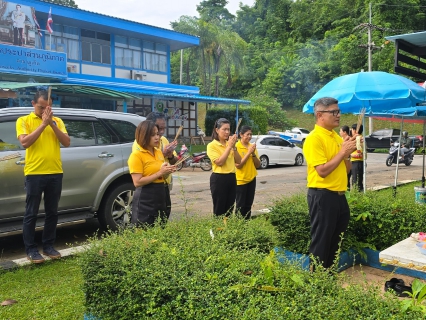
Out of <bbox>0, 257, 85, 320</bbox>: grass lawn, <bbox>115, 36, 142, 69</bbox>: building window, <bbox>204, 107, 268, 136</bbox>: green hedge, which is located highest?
<bbox>115, 36, 142, 69</bbox>: building window

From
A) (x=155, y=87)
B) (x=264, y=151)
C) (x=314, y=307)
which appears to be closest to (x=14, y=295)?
(x=314, y=307)

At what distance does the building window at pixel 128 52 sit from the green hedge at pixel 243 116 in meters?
7.48

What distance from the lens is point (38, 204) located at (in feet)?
14.7

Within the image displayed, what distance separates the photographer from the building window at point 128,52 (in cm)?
2230

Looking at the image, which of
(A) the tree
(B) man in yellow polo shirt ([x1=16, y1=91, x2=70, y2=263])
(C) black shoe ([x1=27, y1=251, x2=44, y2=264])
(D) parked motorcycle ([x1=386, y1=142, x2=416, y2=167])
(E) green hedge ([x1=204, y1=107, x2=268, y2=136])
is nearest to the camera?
(B) man in yellow polo shirt ([x1=16, y1=91, x2=70, y2=263])

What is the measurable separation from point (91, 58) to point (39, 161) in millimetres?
18137

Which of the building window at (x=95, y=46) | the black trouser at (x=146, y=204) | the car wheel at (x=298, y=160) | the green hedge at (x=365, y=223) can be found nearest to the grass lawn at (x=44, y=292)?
the black trouser at (x=146, y=204)

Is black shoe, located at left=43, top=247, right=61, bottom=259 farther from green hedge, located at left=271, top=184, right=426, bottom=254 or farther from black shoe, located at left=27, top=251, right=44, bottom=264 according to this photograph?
green hedge, located at left=271, top=184, right=426, bottom=254

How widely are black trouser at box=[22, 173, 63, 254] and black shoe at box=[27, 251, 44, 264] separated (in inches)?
1.7

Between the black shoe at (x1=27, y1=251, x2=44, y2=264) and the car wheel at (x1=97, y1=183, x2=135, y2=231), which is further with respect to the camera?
the car wheel at (x1=97, y1=183, x2=135, y2=231)

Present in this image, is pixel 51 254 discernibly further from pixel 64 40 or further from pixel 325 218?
pixel 64 40

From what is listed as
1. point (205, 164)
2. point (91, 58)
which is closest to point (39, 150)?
point (205, 164)

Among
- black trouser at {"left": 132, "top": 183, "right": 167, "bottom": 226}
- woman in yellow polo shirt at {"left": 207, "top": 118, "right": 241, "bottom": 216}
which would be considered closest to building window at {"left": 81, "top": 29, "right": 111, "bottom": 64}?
woman in yellow polo shirt at {"left": 207, "top": 118, "right": 241, "bottom": 216}

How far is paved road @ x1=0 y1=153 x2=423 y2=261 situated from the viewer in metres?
5.39
